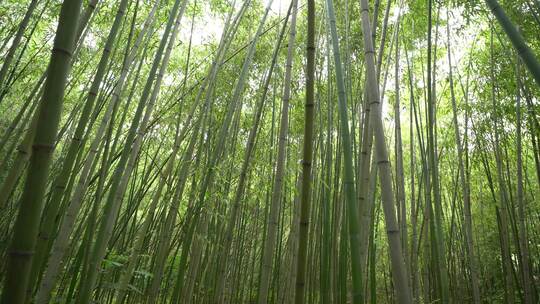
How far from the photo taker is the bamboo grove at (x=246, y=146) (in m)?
1.47

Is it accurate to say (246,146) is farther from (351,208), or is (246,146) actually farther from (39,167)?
(39,167)

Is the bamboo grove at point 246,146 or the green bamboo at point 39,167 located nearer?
the green bamboo at point 39,167

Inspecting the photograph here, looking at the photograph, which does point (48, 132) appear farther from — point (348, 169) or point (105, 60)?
point (105, 60)

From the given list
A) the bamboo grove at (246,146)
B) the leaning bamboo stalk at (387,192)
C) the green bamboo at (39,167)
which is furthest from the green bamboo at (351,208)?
the green bamboo at (39,167)

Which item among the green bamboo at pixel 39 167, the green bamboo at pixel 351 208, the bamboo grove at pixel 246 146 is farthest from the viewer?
the bamboo grove at pixel 246 146

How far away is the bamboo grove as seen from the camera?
147cm

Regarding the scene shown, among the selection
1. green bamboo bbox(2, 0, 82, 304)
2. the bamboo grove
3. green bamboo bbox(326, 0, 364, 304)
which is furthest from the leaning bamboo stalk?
green bamboo bbox(2, 0, 82, 304)

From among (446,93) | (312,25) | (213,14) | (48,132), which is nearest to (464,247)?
(446,93)

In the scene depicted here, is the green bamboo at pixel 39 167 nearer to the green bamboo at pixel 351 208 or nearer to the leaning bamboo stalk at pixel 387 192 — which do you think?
the green bamboo at pixel 351 208

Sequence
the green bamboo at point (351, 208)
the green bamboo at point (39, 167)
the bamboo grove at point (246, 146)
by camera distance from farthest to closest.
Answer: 1. the bamboo grove at point (246, 146)
2. the green bamboo at point (351, 208)
3. the green bamboo at point (39, 167)

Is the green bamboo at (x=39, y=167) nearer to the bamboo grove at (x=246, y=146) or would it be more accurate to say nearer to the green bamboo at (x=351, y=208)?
the bamboo grove at (x=246, y=146)

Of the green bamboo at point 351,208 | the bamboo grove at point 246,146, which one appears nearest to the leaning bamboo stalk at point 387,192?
the bamboo grove at point 246,146

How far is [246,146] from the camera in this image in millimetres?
3539

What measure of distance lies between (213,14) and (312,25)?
122 inches
